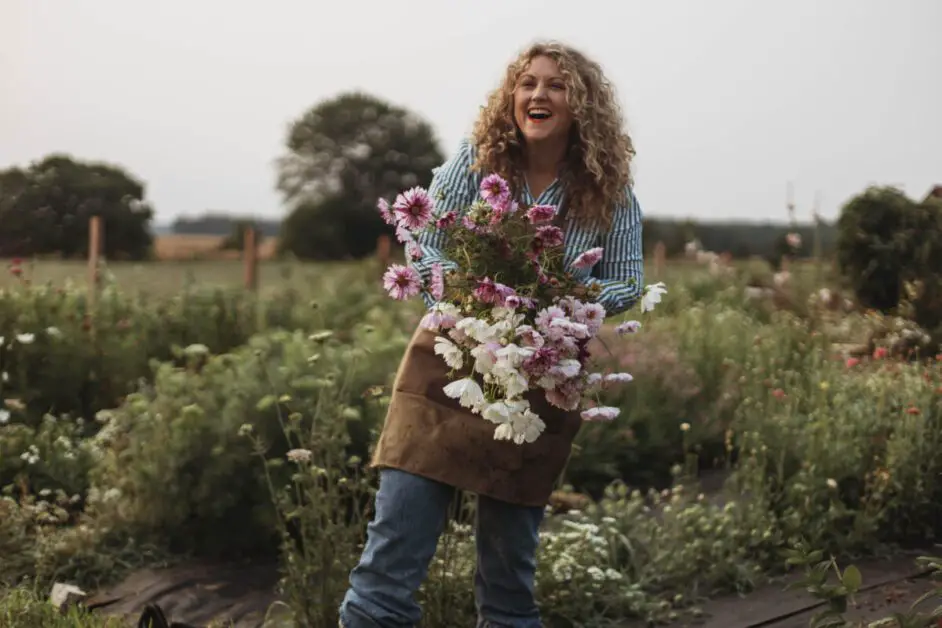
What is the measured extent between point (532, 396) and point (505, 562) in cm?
46

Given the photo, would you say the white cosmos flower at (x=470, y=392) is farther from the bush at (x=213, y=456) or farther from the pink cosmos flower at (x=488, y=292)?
the bush at (x=213, y=456)

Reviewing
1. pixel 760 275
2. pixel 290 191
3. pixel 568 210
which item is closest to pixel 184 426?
pixel 568 210

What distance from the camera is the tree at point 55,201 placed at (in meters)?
5.80

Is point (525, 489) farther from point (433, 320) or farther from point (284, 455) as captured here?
point (284, 455)

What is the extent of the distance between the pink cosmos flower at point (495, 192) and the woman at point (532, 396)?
0.48 ft

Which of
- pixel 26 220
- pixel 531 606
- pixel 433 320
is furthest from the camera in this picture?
pixel 26 220

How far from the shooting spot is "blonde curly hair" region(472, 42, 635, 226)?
2.68 meters

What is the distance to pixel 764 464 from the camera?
4105 mm

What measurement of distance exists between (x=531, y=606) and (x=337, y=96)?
3082 cm

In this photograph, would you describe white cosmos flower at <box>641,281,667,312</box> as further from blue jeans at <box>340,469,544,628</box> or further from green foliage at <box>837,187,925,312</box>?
green foliage at <box>837,187,925,312</box>

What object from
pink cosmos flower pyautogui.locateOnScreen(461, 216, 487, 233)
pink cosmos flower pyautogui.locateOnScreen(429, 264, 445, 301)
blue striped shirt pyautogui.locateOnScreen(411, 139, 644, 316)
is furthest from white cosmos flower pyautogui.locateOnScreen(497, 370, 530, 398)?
blue striped shirt pyautogui.locateOnScreen(411, 139, 644, 316)

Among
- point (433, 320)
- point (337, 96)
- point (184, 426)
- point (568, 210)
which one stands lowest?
point (184, 426)

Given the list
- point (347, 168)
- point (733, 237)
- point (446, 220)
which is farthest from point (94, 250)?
point (347, 168)

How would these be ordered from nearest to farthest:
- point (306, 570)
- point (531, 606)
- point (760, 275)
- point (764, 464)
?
point (531, 606) → point (306, 570) → point (764, 464) → point (760, 275)
